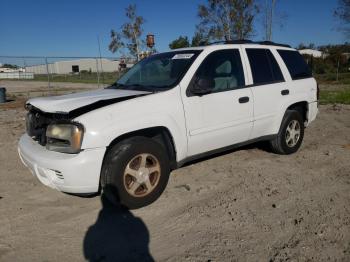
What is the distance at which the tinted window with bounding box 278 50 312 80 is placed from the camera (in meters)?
5.39

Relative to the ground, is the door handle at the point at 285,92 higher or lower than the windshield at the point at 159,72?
lower

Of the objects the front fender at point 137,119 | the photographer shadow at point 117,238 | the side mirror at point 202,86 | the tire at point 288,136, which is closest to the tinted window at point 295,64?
the tire at point 288,136

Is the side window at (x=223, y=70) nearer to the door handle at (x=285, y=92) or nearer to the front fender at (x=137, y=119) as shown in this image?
the front fender at (x=137, y=119)

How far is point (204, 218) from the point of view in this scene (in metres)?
3.45

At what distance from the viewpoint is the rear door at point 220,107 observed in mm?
4027

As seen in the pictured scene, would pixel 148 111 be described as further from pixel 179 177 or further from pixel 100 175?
pixel 179 177

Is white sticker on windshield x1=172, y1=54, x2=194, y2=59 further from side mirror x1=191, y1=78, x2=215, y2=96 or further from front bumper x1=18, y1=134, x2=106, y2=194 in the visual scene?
front bumper x1=18, y1=134, x2=106, y2=194

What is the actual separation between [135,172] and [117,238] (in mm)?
732

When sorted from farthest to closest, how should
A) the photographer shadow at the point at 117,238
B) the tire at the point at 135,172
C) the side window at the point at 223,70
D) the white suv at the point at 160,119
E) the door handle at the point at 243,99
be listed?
the door handle at the point at 243,99 → the side window at the point at 223,70 → the tire at the point at 135,172 → the white suv at the point at 160,119 → the photographer shadow at the point at 117,238

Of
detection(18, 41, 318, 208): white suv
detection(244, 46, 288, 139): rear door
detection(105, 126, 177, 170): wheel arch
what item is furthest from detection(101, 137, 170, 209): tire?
detection(244, 46, 288, 139): rear door

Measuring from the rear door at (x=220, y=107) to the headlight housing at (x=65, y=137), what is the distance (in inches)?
50.6

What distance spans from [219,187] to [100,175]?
158 cm

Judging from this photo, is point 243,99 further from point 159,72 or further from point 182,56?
point 159,72

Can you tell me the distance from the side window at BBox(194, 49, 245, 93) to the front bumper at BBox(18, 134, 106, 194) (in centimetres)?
160
